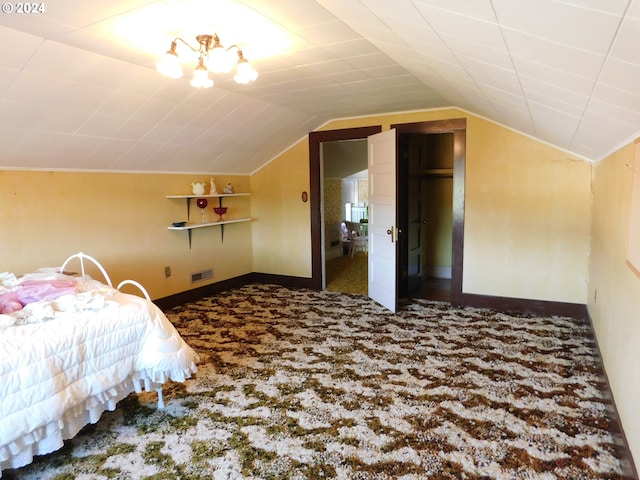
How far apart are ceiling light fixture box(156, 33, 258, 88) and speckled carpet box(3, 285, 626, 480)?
6.84ft

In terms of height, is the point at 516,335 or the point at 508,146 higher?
the point at 508,146

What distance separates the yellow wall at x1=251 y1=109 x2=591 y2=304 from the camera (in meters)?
4.25

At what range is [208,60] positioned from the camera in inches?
102

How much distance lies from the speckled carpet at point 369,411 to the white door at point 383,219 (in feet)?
2.31

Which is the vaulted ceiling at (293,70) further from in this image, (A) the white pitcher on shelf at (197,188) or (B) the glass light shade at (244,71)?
(A) the white pitcher on shelf at (197,188)

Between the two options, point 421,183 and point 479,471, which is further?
point 421,183

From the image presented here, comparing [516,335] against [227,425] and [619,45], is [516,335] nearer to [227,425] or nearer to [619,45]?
[227,425]

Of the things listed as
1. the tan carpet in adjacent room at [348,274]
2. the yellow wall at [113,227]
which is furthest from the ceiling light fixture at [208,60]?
the tan carpet in adjacent room at [348,274]

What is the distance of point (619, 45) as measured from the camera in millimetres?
1067

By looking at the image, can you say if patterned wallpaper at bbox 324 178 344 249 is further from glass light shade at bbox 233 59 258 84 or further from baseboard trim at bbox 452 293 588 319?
glass light shade at bbox 233 59 258 84

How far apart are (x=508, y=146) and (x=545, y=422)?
9.58ft

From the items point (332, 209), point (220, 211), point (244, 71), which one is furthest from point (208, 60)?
point (332, 209)

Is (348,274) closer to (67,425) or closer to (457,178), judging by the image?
(457,178)

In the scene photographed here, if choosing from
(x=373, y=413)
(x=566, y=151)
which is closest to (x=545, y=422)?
(x=373, y=413)
